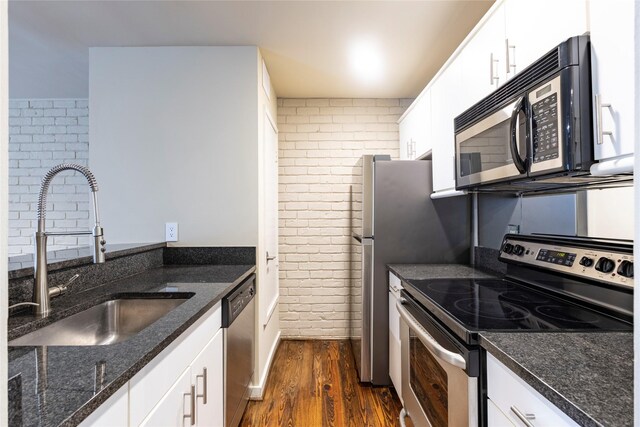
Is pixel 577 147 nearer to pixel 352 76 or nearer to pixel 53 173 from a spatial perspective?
pixel 53 173

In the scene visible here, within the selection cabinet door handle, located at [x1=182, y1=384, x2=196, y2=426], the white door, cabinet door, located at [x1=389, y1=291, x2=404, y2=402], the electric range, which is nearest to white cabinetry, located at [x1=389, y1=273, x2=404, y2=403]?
cabinet door, located at [x1=389, y1=291, x2=404, y2=402]

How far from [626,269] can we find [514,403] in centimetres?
64

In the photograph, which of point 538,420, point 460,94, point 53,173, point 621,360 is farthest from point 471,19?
point 53,173

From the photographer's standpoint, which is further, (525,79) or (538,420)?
(525,79)

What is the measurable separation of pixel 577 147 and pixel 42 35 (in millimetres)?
2992

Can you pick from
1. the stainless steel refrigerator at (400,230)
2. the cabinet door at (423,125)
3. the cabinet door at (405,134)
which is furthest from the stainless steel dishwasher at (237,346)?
the cabinet door at (405,134)

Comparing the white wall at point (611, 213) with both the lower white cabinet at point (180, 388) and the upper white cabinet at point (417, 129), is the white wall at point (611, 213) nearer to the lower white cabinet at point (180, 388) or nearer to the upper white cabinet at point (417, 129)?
the upper white cabinet at point (417, 129)

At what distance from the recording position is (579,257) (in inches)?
50.8

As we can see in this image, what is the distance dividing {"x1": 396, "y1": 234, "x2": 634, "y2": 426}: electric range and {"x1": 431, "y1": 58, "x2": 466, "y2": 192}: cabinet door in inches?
21.6

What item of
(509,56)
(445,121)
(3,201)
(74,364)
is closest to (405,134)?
(445,121)

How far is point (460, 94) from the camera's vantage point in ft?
5.93

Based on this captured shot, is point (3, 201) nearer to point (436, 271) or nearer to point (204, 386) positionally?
point (204, 386)

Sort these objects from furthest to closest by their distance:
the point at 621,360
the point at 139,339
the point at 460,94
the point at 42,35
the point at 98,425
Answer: the point at 42,35
the point at 460,94
the point at 139,339
the point at 621,360
the point at 98,425

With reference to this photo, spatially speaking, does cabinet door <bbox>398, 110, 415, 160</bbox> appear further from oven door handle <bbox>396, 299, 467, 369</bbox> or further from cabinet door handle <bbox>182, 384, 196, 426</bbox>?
cabinet door handle <bbox>182, 384, 196, 426</bbox>
